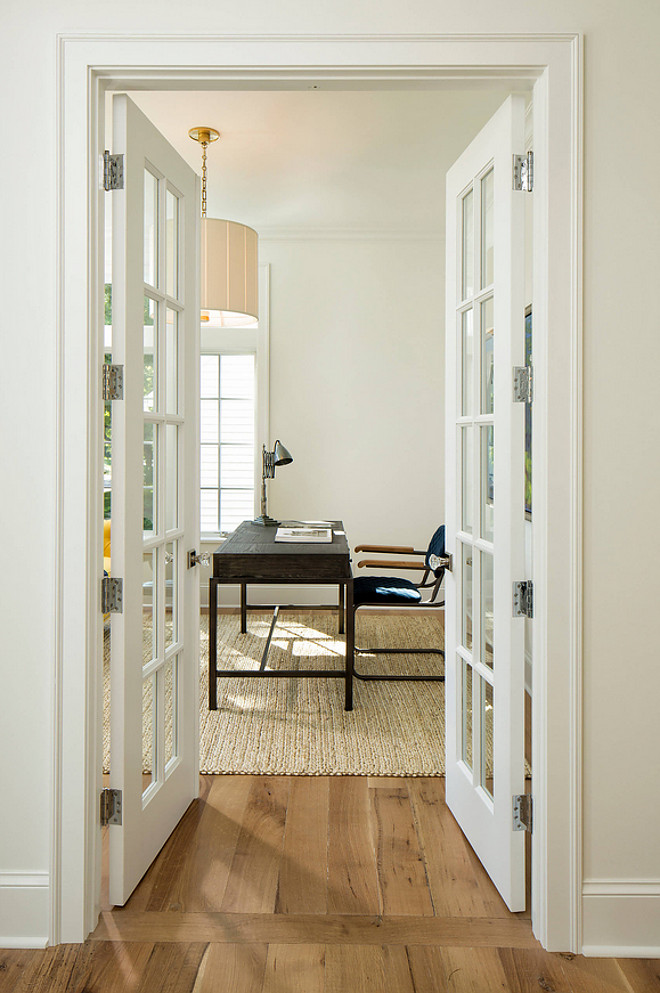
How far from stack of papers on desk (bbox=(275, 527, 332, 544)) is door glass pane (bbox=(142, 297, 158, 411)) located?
1737 mm

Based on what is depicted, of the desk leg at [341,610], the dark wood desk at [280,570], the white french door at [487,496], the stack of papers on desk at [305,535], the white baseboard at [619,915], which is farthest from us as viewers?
the desk leg at [341,610]

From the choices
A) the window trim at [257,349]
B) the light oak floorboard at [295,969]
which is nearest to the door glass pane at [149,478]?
the light oak floorboard at [295,969]

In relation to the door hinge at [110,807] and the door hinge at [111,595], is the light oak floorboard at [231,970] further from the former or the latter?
the door hinge at [111,595]

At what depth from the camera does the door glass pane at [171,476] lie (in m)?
2.24

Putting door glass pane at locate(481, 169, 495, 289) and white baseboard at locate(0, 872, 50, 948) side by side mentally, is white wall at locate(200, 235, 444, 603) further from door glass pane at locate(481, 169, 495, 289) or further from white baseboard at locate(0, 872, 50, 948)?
white baseboard at locate(0, 872, 50, 948)

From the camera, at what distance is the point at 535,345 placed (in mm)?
1826

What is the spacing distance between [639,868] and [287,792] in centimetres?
126

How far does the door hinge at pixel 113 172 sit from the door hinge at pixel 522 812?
1.88m

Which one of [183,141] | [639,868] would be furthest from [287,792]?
[183,141]

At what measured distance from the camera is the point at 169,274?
2.24 m

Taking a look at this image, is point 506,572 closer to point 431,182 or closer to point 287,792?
point 287,792

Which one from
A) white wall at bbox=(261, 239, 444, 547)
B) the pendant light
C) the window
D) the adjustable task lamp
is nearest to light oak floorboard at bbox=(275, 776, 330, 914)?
the adjustable task lamp

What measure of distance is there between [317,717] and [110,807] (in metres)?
1.56

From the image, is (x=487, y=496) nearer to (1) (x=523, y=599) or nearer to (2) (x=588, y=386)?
(1) (x=523, y=599)
